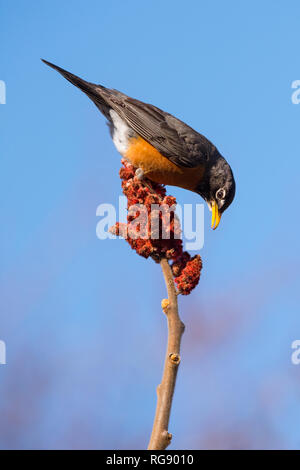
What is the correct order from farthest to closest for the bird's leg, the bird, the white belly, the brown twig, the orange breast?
the white belly, the bird, the orange breast, the bird's leg, the brown twig

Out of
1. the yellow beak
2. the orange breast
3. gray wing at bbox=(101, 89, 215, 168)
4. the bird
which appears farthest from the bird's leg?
the yellow beak

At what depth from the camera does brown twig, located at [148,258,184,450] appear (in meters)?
4.95

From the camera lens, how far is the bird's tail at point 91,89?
7387mm

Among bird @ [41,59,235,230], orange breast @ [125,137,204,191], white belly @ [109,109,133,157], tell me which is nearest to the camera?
orange breast @ [125,137,204,191]

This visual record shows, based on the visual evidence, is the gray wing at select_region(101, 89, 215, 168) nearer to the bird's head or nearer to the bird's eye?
the bird's head

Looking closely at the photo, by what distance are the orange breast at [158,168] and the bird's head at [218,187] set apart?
0.13 m

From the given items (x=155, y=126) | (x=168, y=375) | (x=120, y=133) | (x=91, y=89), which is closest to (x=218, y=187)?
(x=155, y=126)

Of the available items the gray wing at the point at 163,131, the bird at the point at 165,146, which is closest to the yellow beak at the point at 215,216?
the bird at the point at 165,146

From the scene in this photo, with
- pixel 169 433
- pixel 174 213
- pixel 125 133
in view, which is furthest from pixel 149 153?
pixel 169 433

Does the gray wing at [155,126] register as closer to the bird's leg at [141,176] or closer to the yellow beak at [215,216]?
the yellow beak at [215,216]

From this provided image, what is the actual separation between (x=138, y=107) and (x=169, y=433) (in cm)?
440

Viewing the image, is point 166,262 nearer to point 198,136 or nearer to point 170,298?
point 170,298

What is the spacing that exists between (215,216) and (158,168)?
0.98m
